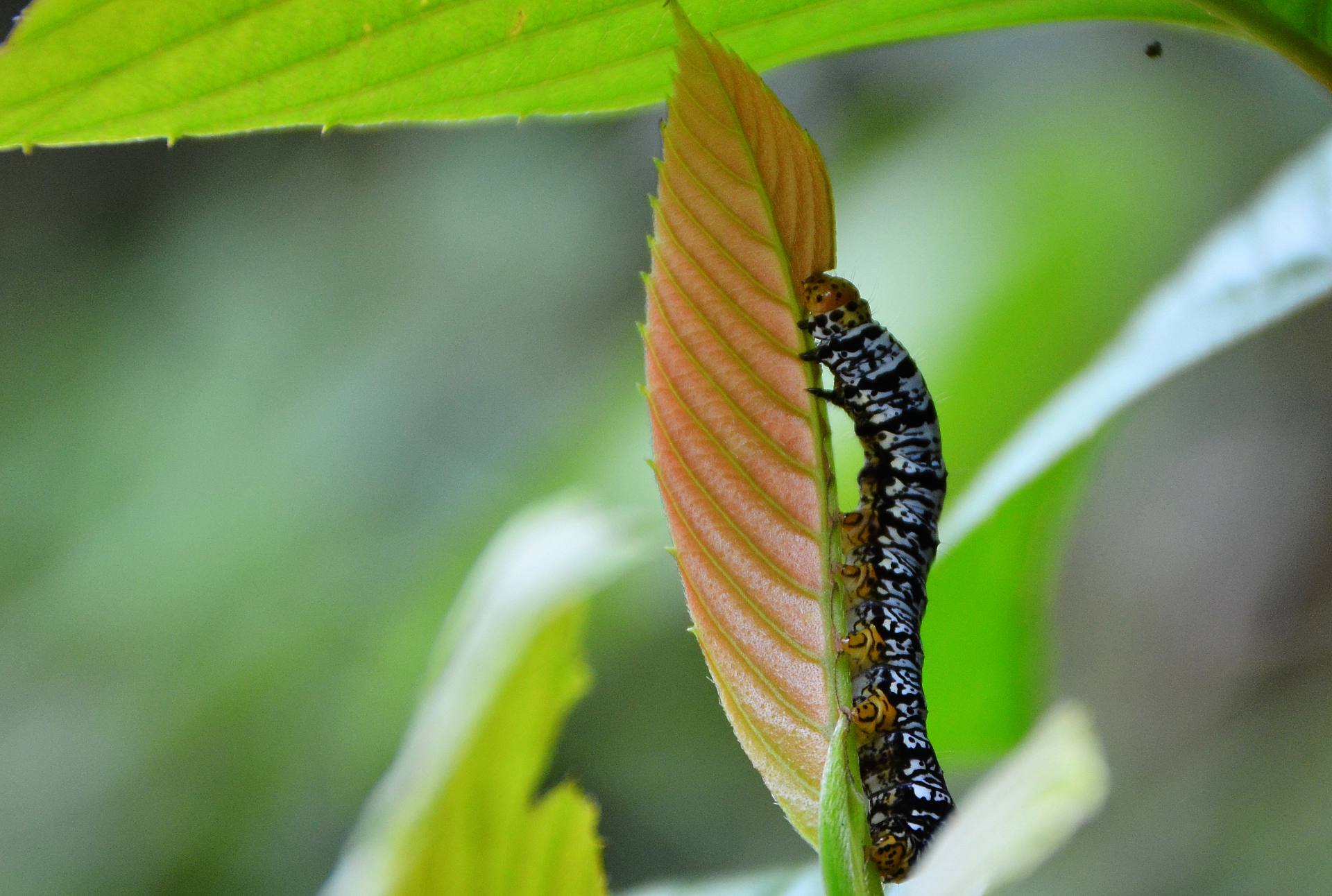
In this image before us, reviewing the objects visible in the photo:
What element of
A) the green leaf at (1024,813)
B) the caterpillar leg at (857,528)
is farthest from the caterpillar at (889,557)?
the green leaf at (1024,813)

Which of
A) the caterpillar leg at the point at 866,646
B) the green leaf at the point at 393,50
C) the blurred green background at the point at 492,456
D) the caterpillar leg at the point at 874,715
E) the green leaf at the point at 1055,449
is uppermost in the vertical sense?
the blurred green background at the point at 492,456

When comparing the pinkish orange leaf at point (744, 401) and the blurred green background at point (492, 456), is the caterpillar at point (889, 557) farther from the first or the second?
the blurred green background at point (492, 456)

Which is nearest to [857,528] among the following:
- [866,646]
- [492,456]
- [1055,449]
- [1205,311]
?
[866,646]

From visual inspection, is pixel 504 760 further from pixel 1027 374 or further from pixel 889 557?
pixel 1027 374

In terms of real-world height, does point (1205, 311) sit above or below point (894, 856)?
above

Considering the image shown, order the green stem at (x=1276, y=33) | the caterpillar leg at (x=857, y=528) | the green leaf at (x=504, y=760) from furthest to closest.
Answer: the caterpillar leg at (x=857, y=528), the green leaf at (x=504, y=760), the green stem at (x=1276, y=33)

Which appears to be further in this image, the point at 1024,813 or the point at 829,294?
the point at 829,294

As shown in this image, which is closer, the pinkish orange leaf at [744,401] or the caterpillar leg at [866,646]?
the pinkish orange leaf at [744,401]
